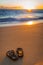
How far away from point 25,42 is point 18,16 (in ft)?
1.02

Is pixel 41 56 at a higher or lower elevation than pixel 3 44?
lower

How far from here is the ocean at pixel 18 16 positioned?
1522 millimetres

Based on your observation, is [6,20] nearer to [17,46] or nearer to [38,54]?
[17,46]

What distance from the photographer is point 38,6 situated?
1618 millimetres

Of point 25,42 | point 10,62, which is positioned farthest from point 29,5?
point 10,62

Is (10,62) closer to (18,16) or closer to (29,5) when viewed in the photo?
(18,16)

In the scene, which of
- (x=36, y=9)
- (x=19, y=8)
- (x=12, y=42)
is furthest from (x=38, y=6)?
(x=12, y=42)

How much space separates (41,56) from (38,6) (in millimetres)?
592

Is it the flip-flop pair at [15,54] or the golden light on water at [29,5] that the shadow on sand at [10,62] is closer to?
the flip-flop pair at [15,54]

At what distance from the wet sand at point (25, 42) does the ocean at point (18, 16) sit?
66 millimetres

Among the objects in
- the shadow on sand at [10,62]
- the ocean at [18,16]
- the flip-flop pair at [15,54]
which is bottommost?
the shadow on sand at [10,62]

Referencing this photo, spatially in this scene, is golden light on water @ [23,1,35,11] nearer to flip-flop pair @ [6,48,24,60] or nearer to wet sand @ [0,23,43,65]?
wet sand @ [0,23,43,65]

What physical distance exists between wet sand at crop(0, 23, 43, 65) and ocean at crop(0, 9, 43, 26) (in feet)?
0.22

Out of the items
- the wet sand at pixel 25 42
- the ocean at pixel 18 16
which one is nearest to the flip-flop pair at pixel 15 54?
the wet sand at pixel 25 42
